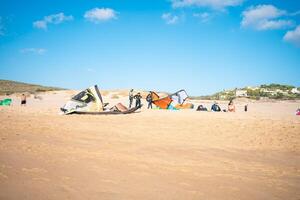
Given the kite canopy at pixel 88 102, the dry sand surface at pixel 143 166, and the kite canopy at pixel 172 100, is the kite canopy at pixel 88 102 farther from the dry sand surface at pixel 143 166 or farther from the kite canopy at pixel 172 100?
the kite canopy at pixel 172 100

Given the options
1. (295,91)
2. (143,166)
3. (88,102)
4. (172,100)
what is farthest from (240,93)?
(143,166)

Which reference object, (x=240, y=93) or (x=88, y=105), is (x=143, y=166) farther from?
(x=240, y=93)

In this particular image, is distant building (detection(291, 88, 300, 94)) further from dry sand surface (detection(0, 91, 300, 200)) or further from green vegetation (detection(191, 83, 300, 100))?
dry sand surface (detection(0, 91, 300, 200))

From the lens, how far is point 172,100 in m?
26.4

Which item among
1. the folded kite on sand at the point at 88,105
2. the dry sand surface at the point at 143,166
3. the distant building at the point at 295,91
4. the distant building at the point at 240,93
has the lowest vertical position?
the dry sand surface at the point at 143,166

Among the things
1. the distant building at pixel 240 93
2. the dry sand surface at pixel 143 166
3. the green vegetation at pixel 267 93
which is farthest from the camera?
the distant building at pixel 240 93

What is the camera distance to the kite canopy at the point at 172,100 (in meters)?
26.0

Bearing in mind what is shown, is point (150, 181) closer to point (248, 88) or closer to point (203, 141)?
point (203, 141)

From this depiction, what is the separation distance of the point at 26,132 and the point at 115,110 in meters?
9.64

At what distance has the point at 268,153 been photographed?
839 cm

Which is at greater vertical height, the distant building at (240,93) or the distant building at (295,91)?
the distant building at (295,91)

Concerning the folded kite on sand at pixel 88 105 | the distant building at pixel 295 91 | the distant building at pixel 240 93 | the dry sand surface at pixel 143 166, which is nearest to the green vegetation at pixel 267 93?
A: the distant building at pixel 295 91

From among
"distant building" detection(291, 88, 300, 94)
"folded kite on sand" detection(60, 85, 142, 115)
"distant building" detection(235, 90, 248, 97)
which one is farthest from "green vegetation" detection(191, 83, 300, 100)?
"folded kite on sand" detection(60, 85, 142, 115)

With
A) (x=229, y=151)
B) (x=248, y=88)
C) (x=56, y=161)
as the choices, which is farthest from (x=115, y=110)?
(x=248, y=88)
